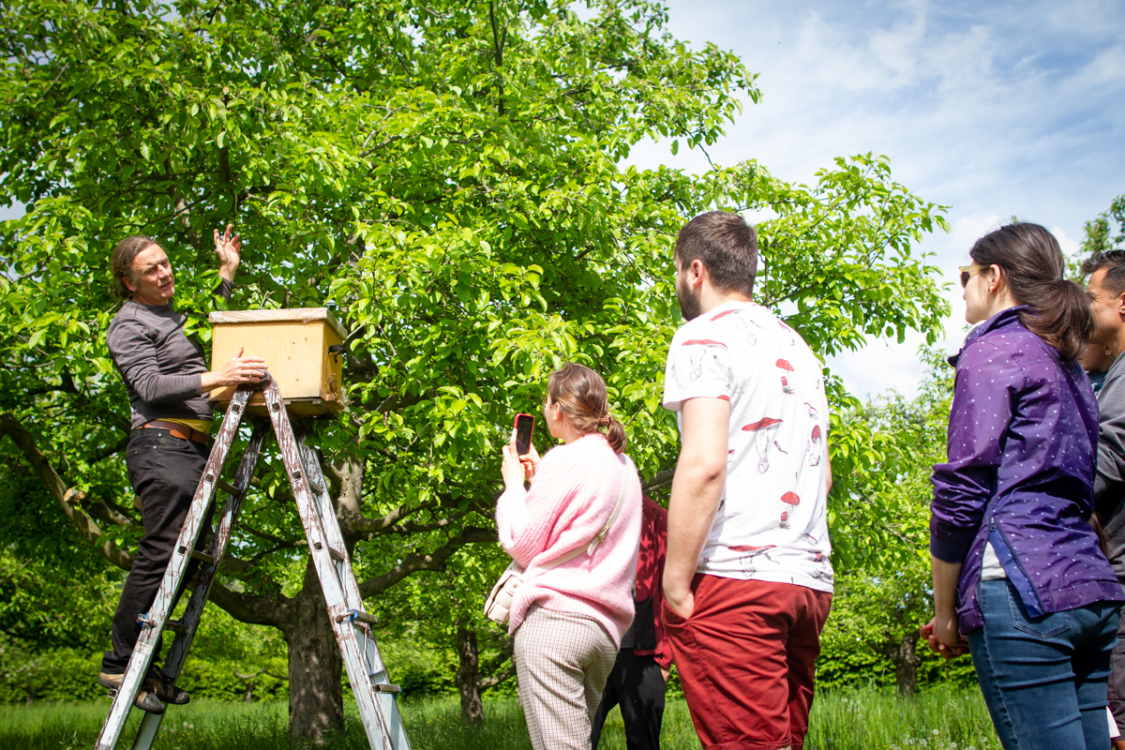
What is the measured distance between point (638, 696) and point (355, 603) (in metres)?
1.62

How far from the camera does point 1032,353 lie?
1.97m

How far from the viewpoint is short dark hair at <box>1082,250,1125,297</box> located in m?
2.90

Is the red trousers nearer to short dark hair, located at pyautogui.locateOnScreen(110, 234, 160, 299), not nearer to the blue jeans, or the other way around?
the blue jeans

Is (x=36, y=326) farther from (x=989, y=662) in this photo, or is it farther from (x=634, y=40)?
(x=634, y=40)

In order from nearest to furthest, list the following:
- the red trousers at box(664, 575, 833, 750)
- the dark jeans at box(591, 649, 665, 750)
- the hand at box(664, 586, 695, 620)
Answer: the red trousers at box(664, 575, 833, 750) < the hand at box(664, 586, 695, 620) < the dark jeans at box(591, 649, 665, 750)

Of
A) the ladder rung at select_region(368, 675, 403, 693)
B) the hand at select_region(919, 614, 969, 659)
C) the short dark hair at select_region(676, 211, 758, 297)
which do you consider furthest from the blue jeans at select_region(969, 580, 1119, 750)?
the ladder rung at select_region(368, 675, 403, 693)

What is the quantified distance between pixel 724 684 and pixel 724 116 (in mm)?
6777

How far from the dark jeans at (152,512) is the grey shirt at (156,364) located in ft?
0.41

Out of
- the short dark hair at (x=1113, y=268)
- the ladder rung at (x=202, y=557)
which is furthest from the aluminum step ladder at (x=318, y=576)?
the short dark hair at (x=1113, y=268)

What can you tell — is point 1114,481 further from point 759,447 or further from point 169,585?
point 169,585

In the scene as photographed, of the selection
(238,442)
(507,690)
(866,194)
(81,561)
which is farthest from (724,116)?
(507,690)

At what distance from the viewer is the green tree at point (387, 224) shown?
211 inches

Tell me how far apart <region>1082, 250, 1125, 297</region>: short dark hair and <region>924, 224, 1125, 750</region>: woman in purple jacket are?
1.02 meters

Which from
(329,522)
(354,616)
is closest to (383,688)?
(354,616)
